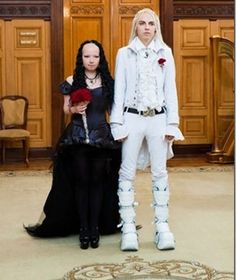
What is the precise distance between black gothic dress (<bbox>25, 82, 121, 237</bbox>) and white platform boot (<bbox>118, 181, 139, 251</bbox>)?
0.68 ft

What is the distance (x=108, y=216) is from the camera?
165 inches

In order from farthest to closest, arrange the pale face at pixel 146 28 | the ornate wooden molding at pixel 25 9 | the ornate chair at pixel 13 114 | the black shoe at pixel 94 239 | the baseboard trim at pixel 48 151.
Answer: the baseboard trim at pixel 48 151 → the ornate wooden molding at pixel 25 9 → the ornate chair at pixel 13 114 → the black shoe at pixel 94 239 → the pale face at pixel 146 28

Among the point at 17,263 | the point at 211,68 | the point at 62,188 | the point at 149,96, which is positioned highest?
→ the point at 211,68

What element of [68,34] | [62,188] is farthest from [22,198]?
[68,34]

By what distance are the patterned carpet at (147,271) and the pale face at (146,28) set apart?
1412mm

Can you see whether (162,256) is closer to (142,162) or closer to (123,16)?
(142,162)

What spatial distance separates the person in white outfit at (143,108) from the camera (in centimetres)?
380

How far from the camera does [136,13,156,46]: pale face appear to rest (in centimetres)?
378

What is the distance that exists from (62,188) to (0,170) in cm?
348

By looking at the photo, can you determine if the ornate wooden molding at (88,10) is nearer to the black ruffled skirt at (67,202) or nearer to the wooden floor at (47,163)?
the wooden floor at (47,163)

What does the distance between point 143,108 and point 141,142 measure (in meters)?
0.23

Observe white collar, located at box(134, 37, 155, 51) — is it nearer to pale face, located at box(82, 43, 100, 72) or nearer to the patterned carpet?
pale face, located at box(82, 43, 100, 72)

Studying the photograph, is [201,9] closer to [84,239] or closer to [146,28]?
[146,28]

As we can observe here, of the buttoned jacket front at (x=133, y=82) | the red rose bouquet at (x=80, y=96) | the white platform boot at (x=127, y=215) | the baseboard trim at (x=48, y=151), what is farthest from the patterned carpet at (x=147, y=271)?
the baseboard trim at (x=48, y=151)
